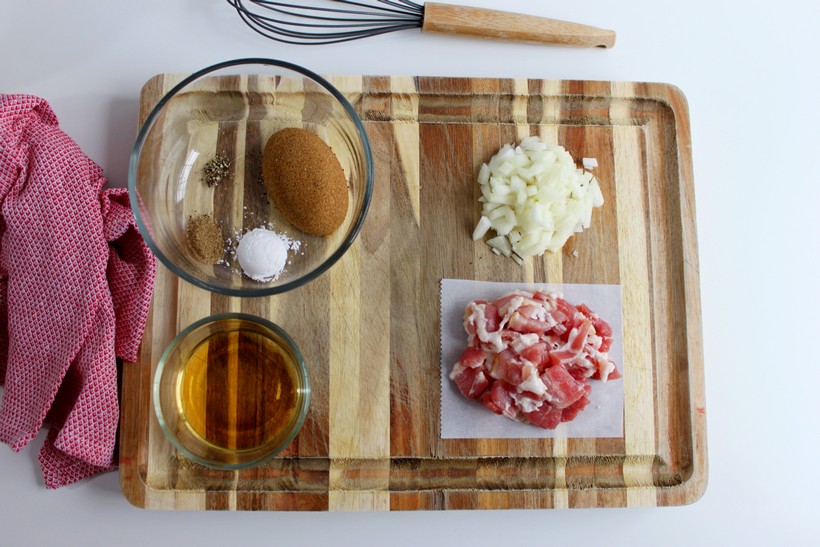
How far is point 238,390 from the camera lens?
4.26 feet

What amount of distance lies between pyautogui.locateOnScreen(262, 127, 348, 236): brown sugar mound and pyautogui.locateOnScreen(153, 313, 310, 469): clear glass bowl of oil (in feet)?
0.79

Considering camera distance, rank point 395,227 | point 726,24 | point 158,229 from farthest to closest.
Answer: point 726,24
point 395,227
point 158,229

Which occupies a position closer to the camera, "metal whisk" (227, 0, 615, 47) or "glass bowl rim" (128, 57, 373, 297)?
"glass bowl rim" (128, 57, 373, 297)

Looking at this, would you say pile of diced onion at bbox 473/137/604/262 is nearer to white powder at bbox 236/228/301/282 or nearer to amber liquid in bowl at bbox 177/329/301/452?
white powder at bbox 236/228/301/282

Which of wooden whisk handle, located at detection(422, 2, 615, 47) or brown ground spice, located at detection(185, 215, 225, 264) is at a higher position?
wooden whisk handle, located at detection(422, 2, 615, 47)

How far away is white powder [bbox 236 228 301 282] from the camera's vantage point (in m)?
1.26

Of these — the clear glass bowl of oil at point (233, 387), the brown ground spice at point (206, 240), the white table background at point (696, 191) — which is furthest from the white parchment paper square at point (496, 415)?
the brown ground spice at point (206, 240)

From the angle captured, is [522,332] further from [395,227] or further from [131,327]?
[131,327]

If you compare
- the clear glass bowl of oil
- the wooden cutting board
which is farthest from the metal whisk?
the clear glass bowl of oil

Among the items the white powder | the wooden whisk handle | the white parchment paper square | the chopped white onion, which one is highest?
the wooden whisk handle

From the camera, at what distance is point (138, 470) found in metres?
1.32

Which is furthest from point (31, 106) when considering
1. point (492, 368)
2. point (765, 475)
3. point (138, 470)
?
point (765, 475)

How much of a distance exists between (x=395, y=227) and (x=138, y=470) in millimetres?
763

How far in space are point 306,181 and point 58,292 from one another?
0.58m
